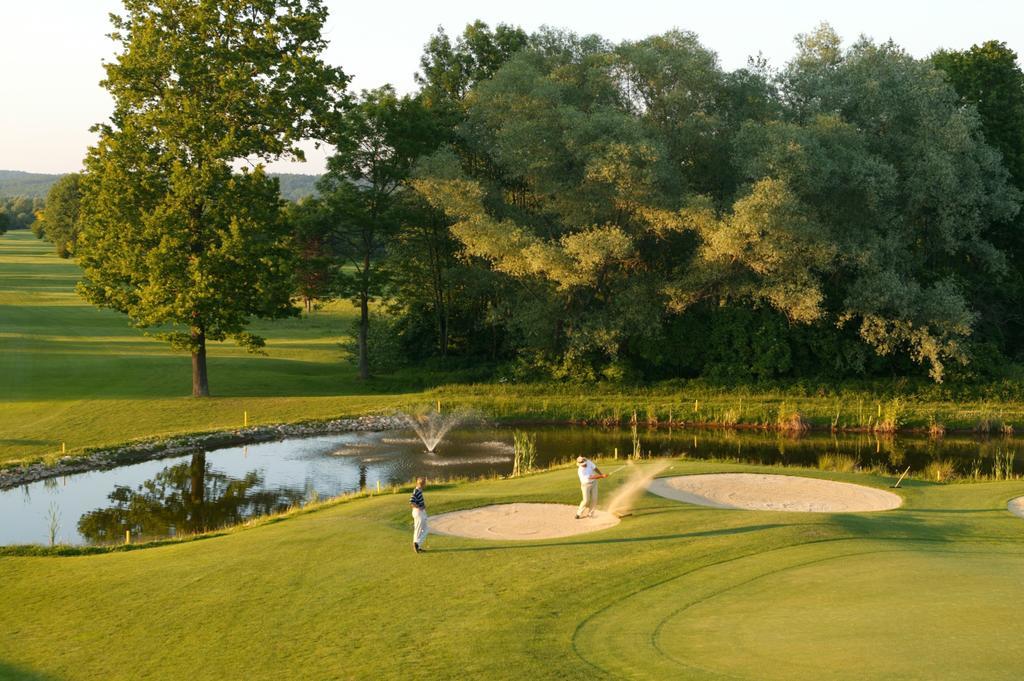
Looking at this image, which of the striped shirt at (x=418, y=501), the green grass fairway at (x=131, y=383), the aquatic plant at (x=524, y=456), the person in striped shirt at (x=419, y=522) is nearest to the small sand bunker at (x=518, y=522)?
the person in striped shirt at (x=419, y=522)

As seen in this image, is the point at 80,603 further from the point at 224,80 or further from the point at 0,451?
the point at 224,80

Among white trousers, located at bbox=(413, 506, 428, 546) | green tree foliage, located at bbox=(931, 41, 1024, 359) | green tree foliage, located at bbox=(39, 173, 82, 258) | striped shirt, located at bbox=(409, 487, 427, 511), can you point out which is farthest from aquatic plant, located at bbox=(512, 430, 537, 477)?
green tree foliage, located at bbox=(39, 173, 82, 258)

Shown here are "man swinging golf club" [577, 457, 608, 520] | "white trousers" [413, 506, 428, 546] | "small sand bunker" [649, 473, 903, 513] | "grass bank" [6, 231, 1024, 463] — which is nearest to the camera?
"white trousers" [413, 506, 428, 546]

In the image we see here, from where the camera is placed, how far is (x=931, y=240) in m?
57.2

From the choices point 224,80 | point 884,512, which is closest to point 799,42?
point 224,80

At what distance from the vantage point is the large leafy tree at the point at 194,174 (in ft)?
162

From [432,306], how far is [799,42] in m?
29.3

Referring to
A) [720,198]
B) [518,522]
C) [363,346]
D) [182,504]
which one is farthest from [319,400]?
[518,522]

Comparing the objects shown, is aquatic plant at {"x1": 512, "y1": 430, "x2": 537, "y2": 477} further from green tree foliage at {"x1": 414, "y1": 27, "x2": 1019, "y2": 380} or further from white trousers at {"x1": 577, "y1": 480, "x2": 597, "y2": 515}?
green tree foliage at {"x1": 414, "y1": 27, "x2": 1019, "y2": 380}

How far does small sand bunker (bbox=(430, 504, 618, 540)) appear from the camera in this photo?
79.5ft

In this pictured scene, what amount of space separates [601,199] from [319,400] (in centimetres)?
1939

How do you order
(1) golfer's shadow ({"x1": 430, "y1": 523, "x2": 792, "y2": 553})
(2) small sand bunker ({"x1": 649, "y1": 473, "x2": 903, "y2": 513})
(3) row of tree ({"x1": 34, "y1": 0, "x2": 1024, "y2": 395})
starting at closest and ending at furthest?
1. (1) golfer's shadow ({"x1": 430, "y1": 523, "x2": 792, "y2": 553})
2. (2) small sand bunker ({"x1": 649, "y1": 473, "x2": 903, "y2": 513})
3. (3) row of tree ({"x1": 34, "y1": 0, "x2": 1024, "y2": 395})

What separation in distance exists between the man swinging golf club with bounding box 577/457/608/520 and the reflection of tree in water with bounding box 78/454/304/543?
11.9 meters

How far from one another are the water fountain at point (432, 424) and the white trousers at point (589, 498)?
18.9 m
